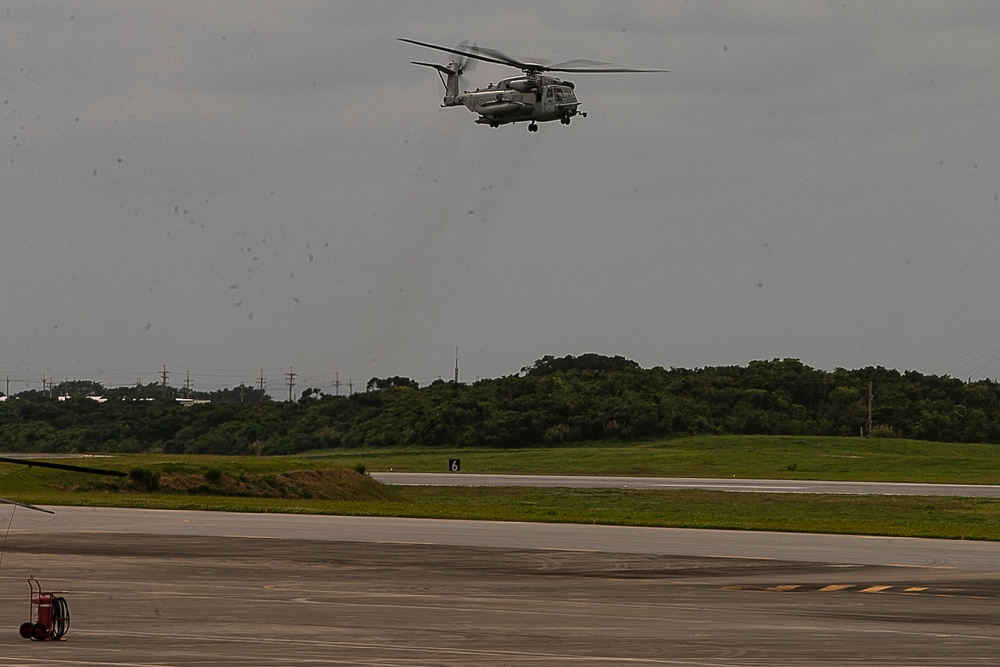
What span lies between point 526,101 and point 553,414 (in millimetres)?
57636

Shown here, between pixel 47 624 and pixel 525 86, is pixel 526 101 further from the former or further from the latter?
pixel 47 624

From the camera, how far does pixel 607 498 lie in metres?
55.4

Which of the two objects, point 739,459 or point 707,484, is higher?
point 739,459

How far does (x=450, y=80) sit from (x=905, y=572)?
39308mm

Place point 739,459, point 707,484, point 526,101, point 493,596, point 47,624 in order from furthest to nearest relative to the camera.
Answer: point 739,459 < point 707,484 < point 526,101 < point 493,596 < point 47,624

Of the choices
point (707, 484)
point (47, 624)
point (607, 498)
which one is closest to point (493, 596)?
point (47, 624)

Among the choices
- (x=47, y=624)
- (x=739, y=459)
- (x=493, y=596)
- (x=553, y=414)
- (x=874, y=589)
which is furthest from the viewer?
(x=553, y=414)

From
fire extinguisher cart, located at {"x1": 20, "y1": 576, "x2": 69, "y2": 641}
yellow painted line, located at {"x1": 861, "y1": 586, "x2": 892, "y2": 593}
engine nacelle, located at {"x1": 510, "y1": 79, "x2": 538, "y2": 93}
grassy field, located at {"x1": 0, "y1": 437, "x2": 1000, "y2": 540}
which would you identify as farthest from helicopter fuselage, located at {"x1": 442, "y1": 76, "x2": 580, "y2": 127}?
fire extinguisher cart, located at {"x1": 20, "y1": 576, "x2": 69, "y2": 641}

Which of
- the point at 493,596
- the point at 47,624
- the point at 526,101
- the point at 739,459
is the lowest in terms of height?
the point at 493,596

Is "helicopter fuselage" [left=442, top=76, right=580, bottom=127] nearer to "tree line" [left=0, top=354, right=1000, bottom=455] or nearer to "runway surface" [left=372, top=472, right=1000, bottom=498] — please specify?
"runway surface" [left=372, top=472, right=1000, bottom=498]

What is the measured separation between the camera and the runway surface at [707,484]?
59.8 m

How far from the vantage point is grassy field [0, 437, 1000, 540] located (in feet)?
137

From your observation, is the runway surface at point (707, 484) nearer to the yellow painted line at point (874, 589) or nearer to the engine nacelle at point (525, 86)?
the engine nacelle at point (525, 86)

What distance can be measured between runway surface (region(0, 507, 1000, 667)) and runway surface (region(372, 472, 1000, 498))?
84.5ft
